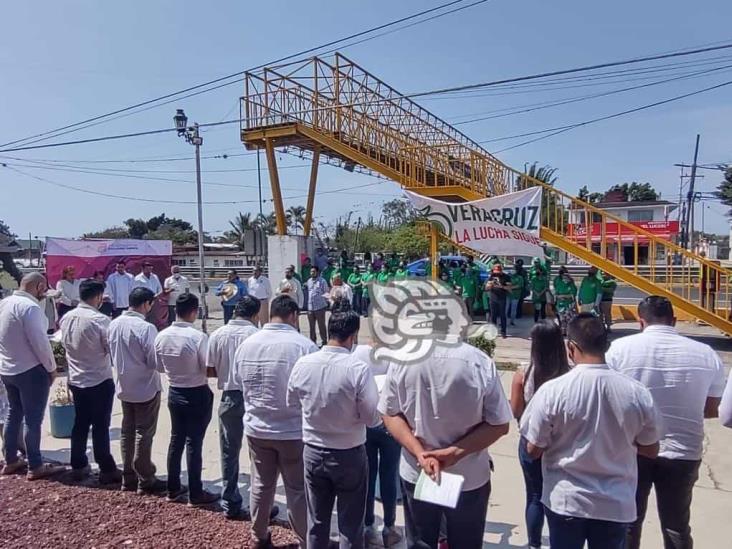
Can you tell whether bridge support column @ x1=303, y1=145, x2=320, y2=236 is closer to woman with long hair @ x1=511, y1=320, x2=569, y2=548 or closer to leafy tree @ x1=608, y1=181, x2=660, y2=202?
woman with long hair @ x1=511, y1=320, x2=569, y2=548

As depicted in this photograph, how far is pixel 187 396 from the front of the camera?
12.7 feet

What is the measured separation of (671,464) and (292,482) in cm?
211

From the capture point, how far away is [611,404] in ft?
7.19

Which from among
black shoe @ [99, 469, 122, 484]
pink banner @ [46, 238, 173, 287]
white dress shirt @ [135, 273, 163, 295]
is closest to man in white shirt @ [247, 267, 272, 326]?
white dress shirt @ [135, 273, 163, 295]

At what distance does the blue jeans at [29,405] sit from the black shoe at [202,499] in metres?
1.50

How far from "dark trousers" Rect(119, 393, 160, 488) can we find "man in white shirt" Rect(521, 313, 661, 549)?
302 cm

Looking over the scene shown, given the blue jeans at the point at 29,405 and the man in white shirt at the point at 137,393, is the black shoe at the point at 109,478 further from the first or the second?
the blue jeans at the point at 29,405

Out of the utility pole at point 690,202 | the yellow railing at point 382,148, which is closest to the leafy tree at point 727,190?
the utility pole at point 690,202

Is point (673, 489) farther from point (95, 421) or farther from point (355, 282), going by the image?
point (355, 282)

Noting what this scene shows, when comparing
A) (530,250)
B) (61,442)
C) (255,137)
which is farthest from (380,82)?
(61,442)

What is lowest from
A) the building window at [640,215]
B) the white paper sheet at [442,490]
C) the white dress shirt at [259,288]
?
the white paper sheet at [442,490]

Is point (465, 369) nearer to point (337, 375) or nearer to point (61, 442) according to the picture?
point (337, 375)

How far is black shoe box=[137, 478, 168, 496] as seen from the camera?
406cm

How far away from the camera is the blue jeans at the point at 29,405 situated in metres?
4.36
